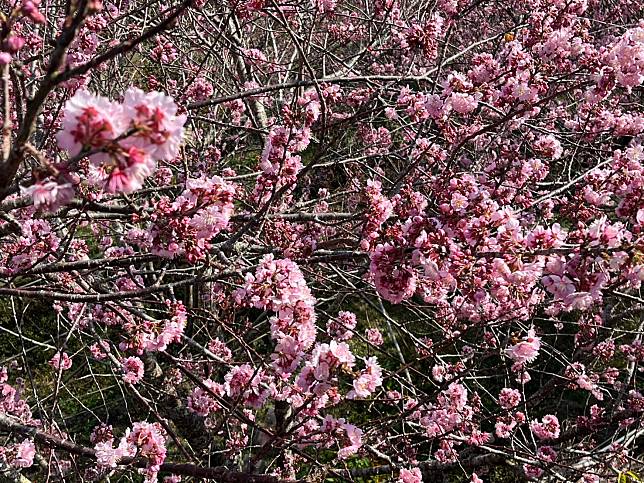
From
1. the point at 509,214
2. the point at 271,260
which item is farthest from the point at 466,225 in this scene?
the point at 271,260

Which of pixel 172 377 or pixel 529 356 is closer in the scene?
pixel 529 356

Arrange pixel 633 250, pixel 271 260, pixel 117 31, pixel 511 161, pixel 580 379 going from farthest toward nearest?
pixel 117 31
pixel 580 379
pixel 511 161
pixel 271 260
pixel 633 250

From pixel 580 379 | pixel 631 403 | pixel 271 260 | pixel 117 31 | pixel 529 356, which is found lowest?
pixel 631 403

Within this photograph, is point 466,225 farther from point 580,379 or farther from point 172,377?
point 172,377

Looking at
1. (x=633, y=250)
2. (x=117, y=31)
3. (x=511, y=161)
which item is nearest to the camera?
(x=633, y=250)

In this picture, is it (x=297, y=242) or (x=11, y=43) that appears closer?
(x=11, y=43)

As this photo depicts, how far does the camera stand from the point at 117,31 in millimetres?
5590

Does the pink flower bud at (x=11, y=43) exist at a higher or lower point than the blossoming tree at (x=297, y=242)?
higher

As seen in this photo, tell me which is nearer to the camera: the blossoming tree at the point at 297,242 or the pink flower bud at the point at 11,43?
the pink flower bud at the point at 11,43

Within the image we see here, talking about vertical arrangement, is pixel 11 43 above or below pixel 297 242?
above

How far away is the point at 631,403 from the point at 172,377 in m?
3.61

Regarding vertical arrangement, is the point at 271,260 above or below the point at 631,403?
above

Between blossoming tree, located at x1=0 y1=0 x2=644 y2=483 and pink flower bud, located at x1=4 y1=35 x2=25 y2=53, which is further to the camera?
blossoming tree, located at x1=0 y1=0 x2=644 y2=483

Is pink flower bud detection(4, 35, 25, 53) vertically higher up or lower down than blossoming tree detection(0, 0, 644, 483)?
higher up
